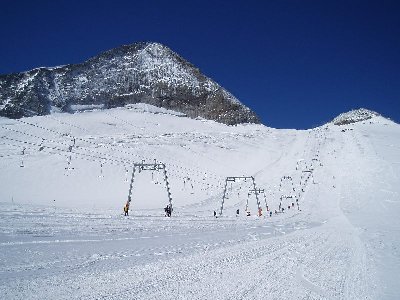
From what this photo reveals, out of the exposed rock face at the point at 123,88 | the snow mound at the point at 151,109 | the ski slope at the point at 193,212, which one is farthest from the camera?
the exposed rock face at the point at 123,88

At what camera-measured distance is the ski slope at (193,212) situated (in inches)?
241

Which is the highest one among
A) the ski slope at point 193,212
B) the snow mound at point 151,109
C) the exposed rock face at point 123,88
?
the exposed rock face at point 123,88

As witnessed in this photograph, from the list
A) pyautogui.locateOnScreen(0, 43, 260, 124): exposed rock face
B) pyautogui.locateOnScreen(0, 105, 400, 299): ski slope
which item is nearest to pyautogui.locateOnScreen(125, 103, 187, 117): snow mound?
pyautogui.locateOnScreen(0, 105, 400, 299): ski slope

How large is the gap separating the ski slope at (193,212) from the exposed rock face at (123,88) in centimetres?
1029

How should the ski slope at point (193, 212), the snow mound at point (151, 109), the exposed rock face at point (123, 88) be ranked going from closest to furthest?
the ski slope at point (193, 212) < the snow mound at point (151, 109) < the exposed rock face at point (123, 88)

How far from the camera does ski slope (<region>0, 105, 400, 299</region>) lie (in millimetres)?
6129

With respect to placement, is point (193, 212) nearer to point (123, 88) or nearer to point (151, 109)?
point (151, 109)

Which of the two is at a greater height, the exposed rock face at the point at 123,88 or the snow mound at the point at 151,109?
the exposed rock face at the point at 123,88

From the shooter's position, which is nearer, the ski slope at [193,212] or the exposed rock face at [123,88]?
the ski slope at [193,212]

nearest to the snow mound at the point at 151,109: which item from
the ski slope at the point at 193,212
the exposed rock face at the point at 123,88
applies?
the ski slope at the point at 193,212

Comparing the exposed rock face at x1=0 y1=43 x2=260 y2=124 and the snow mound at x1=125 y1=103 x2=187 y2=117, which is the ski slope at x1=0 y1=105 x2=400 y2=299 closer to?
the snow mound at x1=125 y1=103 x2=187 y2=117

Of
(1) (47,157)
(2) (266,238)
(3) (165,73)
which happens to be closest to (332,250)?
(2) (266,238)

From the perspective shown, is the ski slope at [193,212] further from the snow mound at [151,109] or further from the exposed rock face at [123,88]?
the exposed rock face at [123,88]

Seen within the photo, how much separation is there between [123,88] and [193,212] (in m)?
73.3
